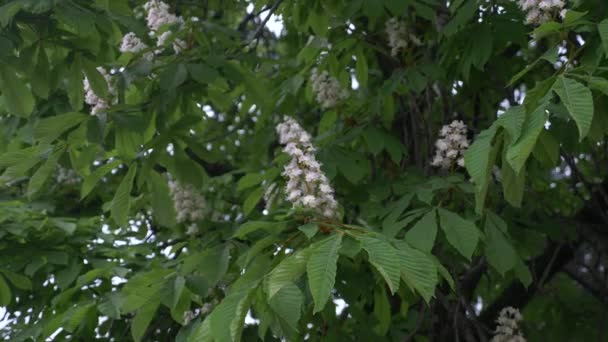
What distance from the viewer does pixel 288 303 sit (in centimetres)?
217

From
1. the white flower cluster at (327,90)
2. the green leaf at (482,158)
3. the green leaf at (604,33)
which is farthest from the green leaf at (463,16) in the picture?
the green leaf at (482,158)

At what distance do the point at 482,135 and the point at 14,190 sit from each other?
3.12m

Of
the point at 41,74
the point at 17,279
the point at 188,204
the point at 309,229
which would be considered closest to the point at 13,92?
the point at 41,74

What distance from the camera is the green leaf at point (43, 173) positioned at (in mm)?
3041

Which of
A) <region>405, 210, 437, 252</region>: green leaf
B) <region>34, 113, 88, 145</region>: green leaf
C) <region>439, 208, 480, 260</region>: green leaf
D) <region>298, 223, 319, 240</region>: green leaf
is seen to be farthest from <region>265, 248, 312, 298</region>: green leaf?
<region>34, 113, 88, 145</region>: green leaf

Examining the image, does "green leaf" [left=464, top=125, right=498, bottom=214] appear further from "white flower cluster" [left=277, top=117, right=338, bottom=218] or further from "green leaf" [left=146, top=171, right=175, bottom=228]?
"green leaf" [left=146, top=171, right=175, bottom=228]

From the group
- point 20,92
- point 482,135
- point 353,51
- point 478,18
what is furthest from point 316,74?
point 482,135

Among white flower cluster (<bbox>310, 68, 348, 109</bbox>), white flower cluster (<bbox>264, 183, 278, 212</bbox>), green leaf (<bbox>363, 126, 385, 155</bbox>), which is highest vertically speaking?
white flower cluster (<bbox>310, 68, 348, 109</bbox>)

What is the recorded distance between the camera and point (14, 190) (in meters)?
4.70

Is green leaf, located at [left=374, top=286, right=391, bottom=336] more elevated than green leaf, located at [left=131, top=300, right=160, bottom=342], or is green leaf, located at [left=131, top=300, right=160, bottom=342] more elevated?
green leaf, located at [left=131, top=300, right=160, bottom=342]

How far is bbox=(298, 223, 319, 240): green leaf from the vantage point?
7.63ft

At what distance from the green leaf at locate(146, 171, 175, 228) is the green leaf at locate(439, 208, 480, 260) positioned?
101 cm

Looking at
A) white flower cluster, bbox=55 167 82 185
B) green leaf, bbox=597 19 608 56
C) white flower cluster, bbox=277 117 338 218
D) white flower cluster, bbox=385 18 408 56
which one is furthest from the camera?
white flower cluster, bbox=55 167 82 185

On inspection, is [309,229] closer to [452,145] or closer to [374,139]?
[452,145]
